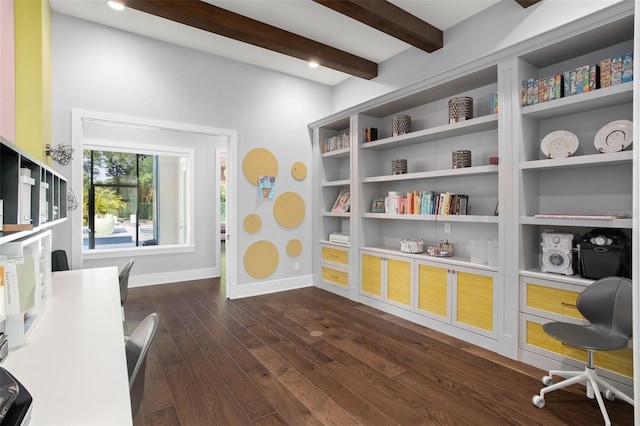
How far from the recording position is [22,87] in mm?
2768

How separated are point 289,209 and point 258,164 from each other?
2.63 ft

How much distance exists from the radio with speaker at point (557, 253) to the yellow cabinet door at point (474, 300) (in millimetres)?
474

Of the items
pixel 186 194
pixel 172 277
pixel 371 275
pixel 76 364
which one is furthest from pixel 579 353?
pixel 186 194

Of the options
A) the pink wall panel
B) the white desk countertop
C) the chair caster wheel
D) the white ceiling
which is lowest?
the chair caster wheel

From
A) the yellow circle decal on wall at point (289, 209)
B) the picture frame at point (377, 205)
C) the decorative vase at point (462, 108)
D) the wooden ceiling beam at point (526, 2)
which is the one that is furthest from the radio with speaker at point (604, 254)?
the yellow circle decal on wall at point (289, 209)

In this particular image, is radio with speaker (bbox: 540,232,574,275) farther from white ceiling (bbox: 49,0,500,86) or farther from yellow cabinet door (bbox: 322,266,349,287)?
yellow cabinet door (bbox: 322,266,349,287)

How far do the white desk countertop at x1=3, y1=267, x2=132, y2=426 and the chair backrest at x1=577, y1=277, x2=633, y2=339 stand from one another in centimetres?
269

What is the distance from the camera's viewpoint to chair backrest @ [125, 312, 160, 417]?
4.42 ft

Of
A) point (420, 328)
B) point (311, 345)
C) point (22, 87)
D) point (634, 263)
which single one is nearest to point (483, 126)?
point (634, 263)

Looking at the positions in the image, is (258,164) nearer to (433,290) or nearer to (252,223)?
(252,223)

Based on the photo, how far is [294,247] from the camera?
5.19 metres

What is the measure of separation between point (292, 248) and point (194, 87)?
8.43 ft

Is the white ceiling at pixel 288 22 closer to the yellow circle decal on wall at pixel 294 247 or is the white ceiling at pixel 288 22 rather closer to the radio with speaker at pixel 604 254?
the radio with speaker at pixel 604 254

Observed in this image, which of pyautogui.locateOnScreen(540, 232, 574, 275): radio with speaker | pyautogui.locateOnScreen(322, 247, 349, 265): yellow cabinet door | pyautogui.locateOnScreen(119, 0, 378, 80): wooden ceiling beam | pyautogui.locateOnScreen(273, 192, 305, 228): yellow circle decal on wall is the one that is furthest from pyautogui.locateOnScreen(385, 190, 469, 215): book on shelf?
pyautogui.locateOnScreen(119, 0, 378, 80): wooden ceiling beam
